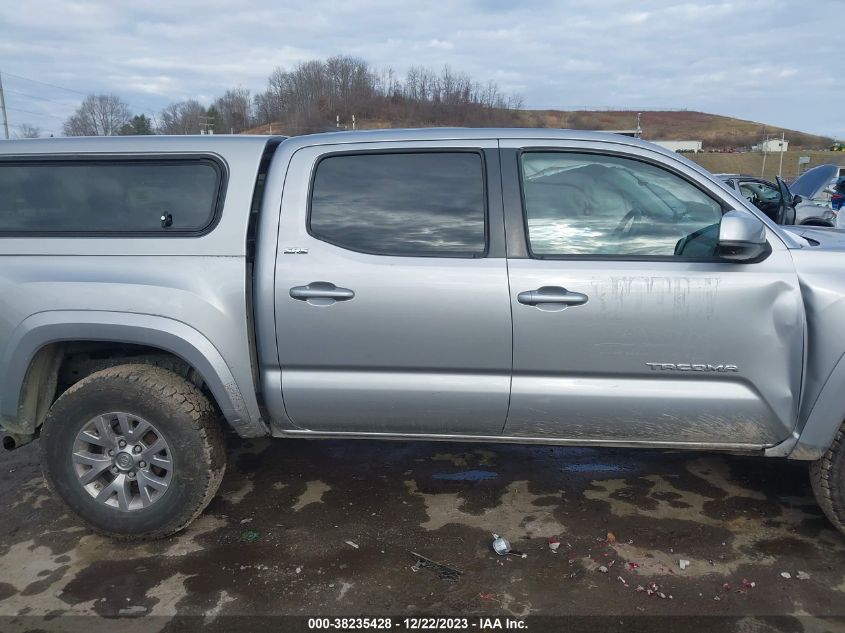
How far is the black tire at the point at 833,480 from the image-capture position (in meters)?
2.82

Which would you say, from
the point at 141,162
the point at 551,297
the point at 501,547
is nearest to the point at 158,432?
the point at 141,162

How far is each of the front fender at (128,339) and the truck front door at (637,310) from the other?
139 centimetres

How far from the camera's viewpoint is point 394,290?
2.87 metres

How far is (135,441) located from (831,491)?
3377 mm

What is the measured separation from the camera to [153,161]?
3.08 m

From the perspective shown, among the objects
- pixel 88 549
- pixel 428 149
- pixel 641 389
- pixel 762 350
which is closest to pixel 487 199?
pixel 428 149

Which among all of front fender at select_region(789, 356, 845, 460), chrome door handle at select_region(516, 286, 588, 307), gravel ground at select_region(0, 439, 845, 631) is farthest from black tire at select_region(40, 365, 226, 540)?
front fender at select_region(789, 356, 845, 460)

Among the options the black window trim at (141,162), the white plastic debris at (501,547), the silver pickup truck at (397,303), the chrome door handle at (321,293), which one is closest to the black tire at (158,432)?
the silver pickup truck at (397,303)

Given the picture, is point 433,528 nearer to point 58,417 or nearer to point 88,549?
point 88,549

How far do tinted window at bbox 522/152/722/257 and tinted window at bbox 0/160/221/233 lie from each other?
1602 mm

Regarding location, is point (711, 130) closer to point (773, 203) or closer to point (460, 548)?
point (773, 203)

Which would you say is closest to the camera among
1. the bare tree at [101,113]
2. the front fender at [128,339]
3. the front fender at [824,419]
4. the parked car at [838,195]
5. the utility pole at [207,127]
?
the front fender at [824,419]

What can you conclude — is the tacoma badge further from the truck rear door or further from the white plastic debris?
the white plastic debris

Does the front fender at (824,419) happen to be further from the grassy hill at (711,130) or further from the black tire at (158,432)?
the grassy hill at (711,130)
